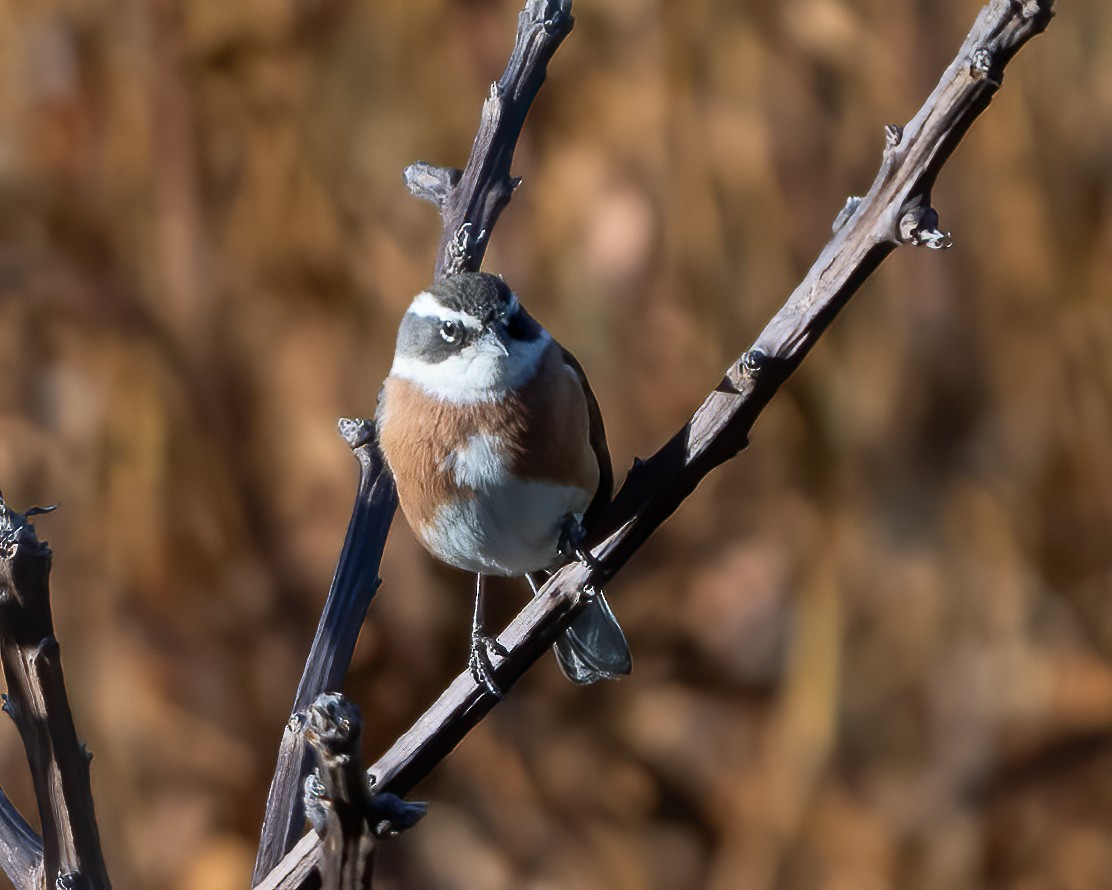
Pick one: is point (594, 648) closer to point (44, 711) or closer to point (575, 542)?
point (575, 542)

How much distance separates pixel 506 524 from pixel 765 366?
0.51 m

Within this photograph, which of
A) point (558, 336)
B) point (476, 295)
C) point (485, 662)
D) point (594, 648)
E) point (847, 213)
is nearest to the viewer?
point (847, 213)

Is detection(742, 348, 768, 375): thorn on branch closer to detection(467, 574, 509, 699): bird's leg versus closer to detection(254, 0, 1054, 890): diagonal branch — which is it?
detection(254, 0, 1054, 890): diagonal branch

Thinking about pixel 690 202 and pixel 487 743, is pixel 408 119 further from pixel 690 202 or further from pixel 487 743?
pixel 487 743

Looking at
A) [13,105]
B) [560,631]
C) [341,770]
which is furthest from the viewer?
[13,105]

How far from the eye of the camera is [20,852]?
1261 mm

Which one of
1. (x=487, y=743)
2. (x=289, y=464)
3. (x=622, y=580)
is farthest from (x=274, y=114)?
(x=487, y=743)

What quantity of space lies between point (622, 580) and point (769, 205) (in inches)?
38.2

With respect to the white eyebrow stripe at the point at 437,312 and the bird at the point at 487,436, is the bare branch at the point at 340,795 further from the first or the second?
the white eyebrow stripe at the point at 437,312

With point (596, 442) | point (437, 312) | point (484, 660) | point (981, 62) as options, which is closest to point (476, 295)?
point (437, 312)

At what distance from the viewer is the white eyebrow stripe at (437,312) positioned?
1.51 metres

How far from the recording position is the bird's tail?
5.92 ft

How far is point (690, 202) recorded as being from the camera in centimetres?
295

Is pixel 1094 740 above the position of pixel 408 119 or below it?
below
